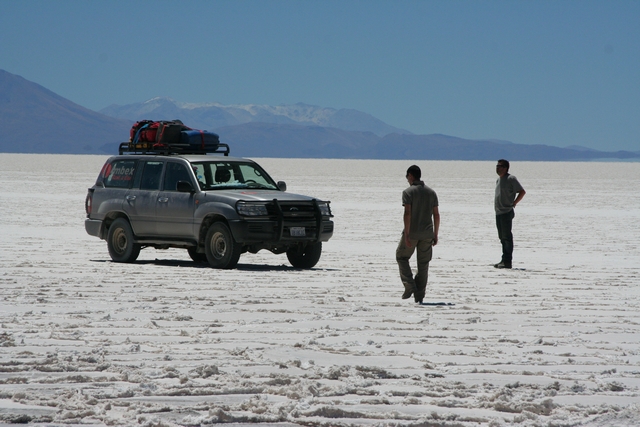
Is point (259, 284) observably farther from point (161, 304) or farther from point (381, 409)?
point (381, 409)

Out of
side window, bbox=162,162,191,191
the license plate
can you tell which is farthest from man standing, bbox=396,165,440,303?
side window, bbox=162,162,191,191

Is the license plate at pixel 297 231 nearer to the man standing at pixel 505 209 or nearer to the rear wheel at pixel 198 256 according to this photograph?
the rear wheel at pixel 198 256

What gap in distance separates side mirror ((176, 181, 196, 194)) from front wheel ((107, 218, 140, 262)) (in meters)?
1.25

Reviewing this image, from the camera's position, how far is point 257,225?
1508cm

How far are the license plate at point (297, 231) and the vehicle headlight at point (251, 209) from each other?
470 mm

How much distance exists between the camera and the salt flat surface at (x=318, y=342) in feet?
20.4

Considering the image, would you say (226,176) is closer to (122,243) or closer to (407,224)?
(122,243)

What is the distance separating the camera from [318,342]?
8664 mm

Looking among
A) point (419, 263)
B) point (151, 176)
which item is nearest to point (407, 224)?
point (419, 263)

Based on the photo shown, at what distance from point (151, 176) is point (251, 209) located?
7.47 feet

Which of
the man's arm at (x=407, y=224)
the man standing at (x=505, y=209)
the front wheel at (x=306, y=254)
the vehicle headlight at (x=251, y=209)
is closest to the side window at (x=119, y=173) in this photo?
the vehicle headlight at (x=251, y=209)

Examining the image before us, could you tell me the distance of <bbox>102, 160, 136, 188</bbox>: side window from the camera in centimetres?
1692

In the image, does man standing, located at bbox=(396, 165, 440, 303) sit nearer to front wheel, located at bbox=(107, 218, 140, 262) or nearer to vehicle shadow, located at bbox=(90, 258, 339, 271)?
vehicle shadow, located at bbox=(90, 258, 339, 271)

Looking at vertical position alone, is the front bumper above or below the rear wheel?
above
